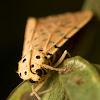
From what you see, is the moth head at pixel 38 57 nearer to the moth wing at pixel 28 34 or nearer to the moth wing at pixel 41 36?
the moth wing at pixel 41 36

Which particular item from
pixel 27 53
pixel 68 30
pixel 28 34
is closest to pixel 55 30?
pixel 68 30

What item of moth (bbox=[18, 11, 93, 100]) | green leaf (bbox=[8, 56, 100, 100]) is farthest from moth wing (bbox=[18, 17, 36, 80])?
green leaf (bbox=[8, 56, 100, 100])

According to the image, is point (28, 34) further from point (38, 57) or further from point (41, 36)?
point (38, 57)

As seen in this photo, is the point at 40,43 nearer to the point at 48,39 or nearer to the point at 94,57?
the point at 48,39

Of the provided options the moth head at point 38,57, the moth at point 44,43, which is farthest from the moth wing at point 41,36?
the moth head at point 38,57

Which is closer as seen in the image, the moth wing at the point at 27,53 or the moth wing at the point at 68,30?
the moth wing at the point at 27,53

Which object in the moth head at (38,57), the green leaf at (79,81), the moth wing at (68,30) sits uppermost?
the green leaf at (79,81)

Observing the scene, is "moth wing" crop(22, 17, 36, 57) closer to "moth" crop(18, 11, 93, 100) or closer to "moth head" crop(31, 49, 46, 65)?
"moth" crop(18, 11, 93, 100)
